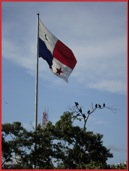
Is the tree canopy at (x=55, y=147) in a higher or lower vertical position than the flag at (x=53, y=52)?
lower

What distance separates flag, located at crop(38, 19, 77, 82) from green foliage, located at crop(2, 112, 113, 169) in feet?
8.17

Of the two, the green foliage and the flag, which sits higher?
the flag

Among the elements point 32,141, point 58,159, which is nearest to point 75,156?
point 58,159

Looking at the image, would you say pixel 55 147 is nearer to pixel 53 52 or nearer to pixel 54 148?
pixel 54 148

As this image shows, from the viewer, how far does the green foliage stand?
16359 millimetres

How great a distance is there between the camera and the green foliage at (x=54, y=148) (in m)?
16.4

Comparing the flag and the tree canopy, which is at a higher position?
the flag

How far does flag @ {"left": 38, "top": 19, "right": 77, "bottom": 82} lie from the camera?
1779cm

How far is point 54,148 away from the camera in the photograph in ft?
56.2

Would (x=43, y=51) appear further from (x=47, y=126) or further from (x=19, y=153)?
(x=19, y=153)

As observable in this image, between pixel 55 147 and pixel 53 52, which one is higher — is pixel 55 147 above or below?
below

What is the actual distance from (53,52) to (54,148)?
4401mm

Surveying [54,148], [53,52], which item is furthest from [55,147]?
[53,52]

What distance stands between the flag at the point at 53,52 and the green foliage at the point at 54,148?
8.17 ft
